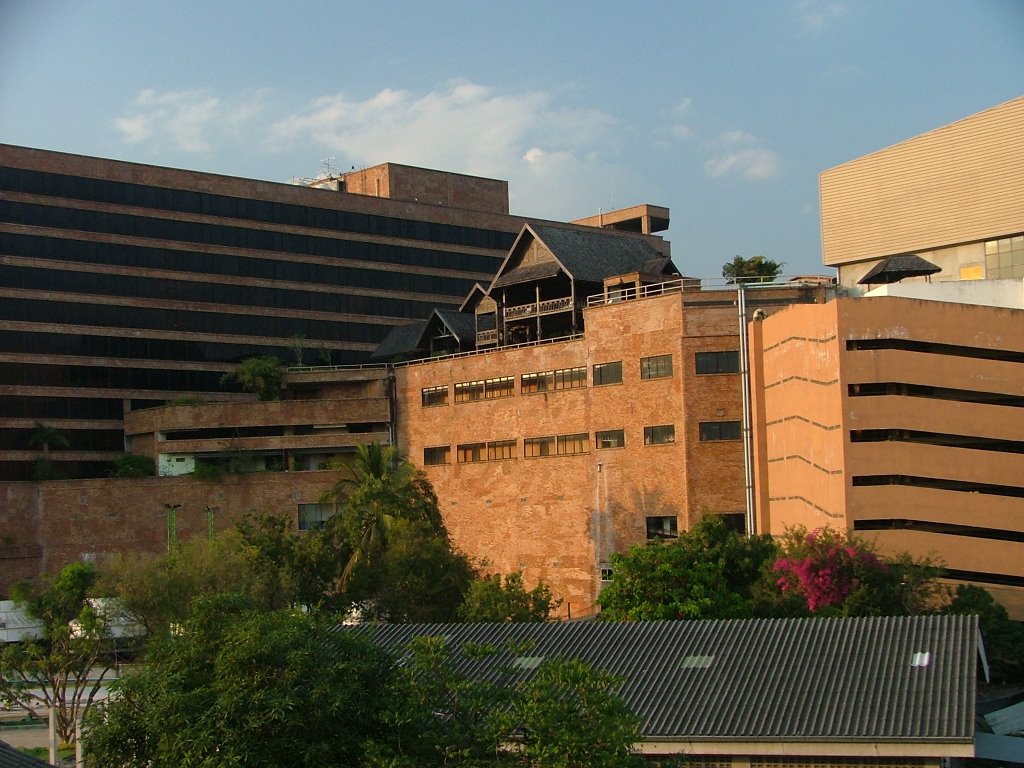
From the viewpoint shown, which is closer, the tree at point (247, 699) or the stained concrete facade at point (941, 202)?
the tree at point (247, 699)

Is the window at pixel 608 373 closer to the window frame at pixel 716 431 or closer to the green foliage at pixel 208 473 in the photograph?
the window frame at pixel 716 431

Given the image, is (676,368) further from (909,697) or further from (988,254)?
(909,697)

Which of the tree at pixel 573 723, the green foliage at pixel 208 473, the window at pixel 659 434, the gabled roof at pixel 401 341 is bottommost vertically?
the tree at pixel 573 723

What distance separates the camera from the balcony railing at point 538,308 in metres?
89.4

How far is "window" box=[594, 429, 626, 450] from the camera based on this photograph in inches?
3209

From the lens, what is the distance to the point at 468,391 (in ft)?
301

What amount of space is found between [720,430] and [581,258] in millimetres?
18383

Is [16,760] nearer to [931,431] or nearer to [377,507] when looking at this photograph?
[931,431]

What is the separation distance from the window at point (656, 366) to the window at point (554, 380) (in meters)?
4.80

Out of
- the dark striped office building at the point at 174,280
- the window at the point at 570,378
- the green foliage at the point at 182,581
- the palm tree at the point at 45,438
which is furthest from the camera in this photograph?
the dark striped office building at the point at 174,280

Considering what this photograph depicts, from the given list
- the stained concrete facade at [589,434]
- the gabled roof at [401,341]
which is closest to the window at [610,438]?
the stained concrete facade at [589,434]

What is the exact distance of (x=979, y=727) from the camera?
39.7 m

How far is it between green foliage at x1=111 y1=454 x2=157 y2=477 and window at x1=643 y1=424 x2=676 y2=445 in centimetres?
3606

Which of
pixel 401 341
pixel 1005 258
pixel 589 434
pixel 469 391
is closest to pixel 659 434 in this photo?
pixel 589 434
